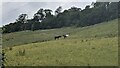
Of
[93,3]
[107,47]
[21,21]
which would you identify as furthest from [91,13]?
[107,47]

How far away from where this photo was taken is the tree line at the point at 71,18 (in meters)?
126

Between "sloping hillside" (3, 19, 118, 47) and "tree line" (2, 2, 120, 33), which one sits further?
"tree line" (2, 2, 120, 33)

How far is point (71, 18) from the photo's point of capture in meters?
150

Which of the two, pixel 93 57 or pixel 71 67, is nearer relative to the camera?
pixel 71 67

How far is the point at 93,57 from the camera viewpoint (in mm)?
29922

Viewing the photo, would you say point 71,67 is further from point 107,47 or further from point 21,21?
point 21,21

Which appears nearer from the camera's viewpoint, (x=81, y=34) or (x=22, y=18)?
(x=81, y=34)

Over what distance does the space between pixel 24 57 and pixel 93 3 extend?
13559 cm

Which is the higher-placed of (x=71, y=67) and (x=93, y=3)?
(x=93, y=3)

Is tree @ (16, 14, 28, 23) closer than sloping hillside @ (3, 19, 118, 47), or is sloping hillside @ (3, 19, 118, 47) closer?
sloping hillside @ (3, 19, 118, 47)

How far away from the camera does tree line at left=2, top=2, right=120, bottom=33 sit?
12631 cm

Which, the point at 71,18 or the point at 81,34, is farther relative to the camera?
the point at 71,18

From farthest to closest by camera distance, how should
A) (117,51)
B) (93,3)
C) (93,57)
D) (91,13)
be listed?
(93,3) → (91,13) → (117,51) → (93,57)

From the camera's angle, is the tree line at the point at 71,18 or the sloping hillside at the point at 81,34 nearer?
the sloping hillside at the point at 81,34
